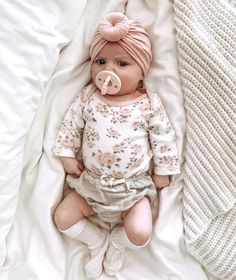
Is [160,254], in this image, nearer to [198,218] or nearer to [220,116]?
[198,218]

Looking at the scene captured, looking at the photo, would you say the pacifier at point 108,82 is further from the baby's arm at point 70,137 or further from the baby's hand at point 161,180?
the baby's hand at point 161,180

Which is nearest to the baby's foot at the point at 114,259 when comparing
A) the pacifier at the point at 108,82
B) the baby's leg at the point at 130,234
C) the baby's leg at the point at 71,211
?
the baby's leg at the point at 130,234

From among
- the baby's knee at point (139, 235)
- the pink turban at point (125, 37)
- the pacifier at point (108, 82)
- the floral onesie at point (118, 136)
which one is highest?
the pink turban at point (125, 37)

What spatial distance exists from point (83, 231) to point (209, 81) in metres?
0.47

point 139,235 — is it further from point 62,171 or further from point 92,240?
point 62,171

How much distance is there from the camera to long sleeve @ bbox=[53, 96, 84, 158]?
3.84 feet

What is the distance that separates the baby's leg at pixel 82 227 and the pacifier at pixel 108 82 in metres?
0.27

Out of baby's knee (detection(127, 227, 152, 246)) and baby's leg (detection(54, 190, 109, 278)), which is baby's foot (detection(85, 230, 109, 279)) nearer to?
baby's leg (detection(54, 190, 109, 278))

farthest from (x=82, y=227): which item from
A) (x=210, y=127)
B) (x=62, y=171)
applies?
(x=210, y=127)

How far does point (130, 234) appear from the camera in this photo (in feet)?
3.67

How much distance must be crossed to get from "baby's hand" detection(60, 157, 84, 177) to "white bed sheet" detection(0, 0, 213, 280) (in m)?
0.02

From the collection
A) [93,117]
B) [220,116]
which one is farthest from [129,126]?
[220,116]

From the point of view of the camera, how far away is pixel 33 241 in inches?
46.1

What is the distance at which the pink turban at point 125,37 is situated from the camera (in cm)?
108
